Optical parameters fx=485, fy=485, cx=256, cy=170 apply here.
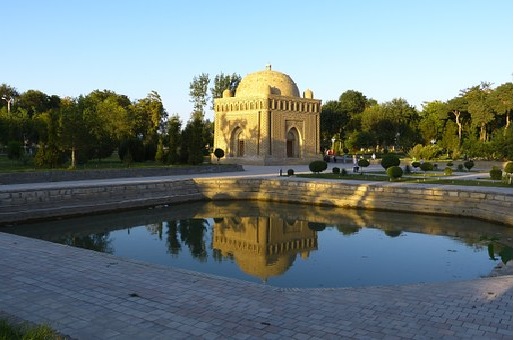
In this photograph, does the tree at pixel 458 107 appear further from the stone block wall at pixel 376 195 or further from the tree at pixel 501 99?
the stone block wall at pixel 376 195

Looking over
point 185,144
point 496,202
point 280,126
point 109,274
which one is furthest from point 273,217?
point 280,126

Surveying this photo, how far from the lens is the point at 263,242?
1328 centimetres

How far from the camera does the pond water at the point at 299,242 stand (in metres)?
9.90

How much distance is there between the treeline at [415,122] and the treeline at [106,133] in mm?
14136

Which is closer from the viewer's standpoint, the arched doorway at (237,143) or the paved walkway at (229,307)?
the paved walkway at (229,307)

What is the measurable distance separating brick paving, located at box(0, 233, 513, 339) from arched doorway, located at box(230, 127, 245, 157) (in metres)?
33.8

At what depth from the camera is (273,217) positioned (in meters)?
17.2

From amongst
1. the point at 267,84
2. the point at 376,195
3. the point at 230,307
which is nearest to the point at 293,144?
the point at 267,84

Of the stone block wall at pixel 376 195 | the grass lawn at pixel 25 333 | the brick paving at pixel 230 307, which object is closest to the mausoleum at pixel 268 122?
the stone block wall at pixel 376 195

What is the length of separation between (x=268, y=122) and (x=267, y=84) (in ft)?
13.5

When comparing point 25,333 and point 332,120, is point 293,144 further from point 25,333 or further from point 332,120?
point 25,333

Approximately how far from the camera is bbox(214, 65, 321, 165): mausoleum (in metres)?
39.1

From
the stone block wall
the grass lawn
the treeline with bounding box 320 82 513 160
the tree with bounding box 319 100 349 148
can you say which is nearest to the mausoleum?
the treeline with bounding box 320 82 513 160

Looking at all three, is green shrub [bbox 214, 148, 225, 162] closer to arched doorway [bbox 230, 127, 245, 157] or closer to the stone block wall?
arched doorway [bbox 230, 127, 245, 157]
